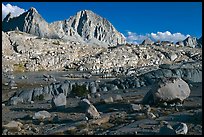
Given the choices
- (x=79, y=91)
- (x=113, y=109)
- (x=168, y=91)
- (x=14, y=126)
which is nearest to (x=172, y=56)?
(x=79, y=91)

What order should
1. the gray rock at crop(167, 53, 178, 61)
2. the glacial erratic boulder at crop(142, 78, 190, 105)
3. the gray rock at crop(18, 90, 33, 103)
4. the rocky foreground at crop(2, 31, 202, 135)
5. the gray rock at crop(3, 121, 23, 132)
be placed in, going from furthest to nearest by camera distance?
the gray rock at crop(167, 53, 178, 61)
the gray rock at crop(18, 90, 33, 103)
the glacial erratic boulder at crop(142, 78, 190, 105)
the gray rock at crop(3, 121, 23, 132)
the rocky foreground at crop(2, 31, 202, 135)

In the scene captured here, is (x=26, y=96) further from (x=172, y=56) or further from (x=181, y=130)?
(x=172, y=56)

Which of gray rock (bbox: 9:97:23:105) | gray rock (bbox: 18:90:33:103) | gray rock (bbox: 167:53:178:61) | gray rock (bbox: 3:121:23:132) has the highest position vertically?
gray rock (bbox: 167:53:178:61)

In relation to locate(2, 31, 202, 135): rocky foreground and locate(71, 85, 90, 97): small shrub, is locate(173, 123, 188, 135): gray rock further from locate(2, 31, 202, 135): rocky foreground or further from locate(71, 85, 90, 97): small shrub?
locate(71, 85, 90, 97): small shrub

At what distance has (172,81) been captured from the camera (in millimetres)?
28250

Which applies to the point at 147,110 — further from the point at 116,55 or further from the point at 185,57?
the point at 185,57

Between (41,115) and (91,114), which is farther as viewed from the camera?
(41,115)

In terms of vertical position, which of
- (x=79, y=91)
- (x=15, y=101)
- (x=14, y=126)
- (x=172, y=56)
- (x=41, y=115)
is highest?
(x=172, y=56)

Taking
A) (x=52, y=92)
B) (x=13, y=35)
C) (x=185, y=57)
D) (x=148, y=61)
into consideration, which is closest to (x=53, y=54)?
(x=13, y=35)

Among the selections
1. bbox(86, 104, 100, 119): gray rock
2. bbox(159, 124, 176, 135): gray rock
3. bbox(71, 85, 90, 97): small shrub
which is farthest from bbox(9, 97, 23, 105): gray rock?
bbox(159, 124, 176, 135): gray rock

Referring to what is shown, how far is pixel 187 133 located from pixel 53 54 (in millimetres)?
130880

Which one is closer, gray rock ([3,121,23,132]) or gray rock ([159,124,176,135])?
gray rock ([159,124,176,135])

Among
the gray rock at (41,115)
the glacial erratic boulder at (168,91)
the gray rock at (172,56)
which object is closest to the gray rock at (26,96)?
the gray rock at (41,115)

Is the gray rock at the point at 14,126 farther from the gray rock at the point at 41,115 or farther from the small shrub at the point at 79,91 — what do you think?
the small shrub at the point at 79,91
